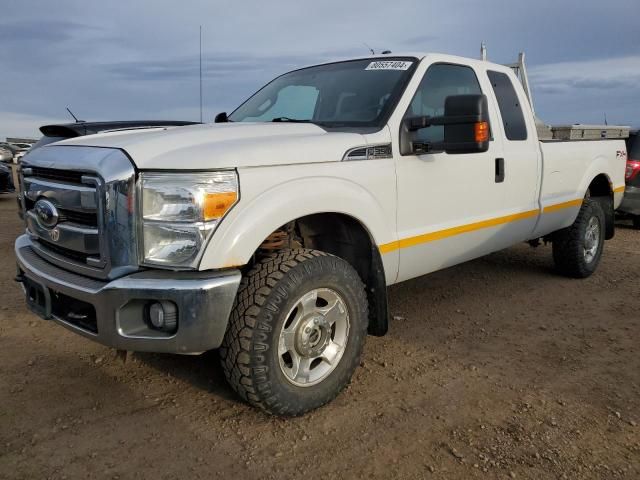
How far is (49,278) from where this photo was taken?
2879mm

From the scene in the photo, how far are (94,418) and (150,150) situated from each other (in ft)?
4.70

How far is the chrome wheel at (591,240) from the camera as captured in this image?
5.68 meters

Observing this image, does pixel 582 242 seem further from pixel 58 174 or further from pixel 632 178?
pixel 58 174

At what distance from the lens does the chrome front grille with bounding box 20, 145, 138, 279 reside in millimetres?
2521

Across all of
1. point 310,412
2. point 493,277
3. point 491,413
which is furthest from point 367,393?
point 493,277

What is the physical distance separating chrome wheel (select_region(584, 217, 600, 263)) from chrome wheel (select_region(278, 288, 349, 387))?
3587mm

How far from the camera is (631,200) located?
825 centimetres

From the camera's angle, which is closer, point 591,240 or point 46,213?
point 46,213

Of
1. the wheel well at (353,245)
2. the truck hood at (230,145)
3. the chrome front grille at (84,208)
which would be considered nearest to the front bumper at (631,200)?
the wheel well at (353,245)

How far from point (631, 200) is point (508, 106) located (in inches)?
188

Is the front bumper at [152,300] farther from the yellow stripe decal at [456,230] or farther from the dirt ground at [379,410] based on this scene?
the yellow stripe decal at [456,230]

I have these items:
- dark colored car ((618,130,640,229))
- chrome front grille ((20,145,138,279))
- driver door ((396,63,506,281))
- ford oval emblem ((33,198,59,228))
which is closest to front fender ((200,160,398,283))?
driver door ((396,63,506,281))

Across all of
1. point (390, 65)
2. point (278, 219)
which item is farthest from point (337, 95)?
point (278, 219)

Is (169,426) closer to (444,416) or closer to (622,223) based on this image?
(444,416)
